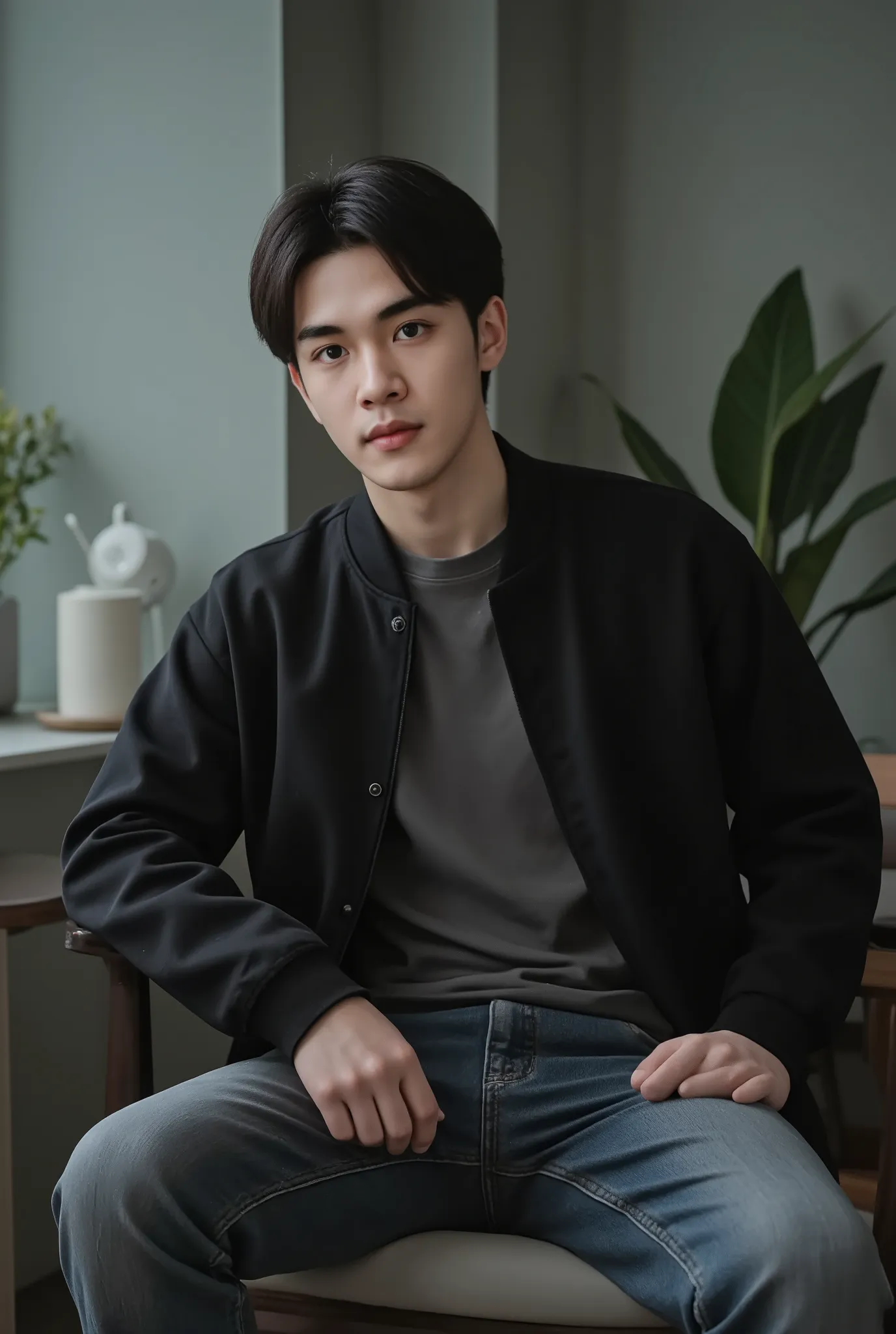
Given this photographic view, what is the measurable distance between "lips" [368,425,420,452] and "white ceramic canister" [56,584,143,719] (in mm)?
962

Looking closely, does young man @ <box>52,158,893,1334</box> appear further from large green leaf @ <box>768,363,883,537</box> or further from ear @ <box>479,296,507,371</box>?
large green leaf @ <box>768,363,883,537</box>

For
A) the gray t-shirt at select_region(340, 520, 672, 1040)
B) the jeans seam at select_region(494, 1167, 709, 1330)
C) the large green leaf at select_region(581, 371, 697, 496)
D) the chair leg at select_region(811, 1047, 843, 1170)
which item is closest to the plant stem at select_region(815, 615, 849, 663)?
the large green leaf at select_region(581, 371, 697, 496)

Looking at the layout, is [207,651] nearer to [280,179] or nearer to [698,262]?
[280,179]

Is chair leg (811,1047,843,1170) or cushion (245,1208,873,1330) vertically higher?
cushion (245,1208,873,1330)

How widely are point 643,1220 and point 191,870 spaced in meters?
0.50

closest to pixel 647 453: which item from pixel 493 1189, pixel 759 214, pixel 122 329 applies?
pixel 759 214

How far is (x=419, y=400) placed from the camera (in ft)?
4.40

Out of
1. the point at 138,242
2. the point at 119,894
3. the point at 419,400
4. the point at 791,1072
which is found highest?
the point at 138,242

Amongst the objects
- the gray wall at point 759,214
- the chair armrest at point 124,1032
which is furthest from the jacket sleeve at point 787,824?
the gray wall at point 759,214

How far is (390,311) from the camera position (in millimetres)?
1340

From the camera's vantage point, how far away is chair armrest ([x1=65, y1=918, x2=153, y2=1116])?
127 centimetres

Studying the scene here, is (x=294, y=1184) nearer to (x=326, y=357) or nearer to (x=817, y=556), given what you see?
(x=326, y=357)

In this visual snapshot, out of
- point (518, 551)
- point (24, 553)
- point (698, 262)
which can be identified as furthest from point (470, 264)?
point (698, 262)

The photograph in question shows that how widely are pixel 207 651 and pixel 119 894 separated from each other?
0.95ft
